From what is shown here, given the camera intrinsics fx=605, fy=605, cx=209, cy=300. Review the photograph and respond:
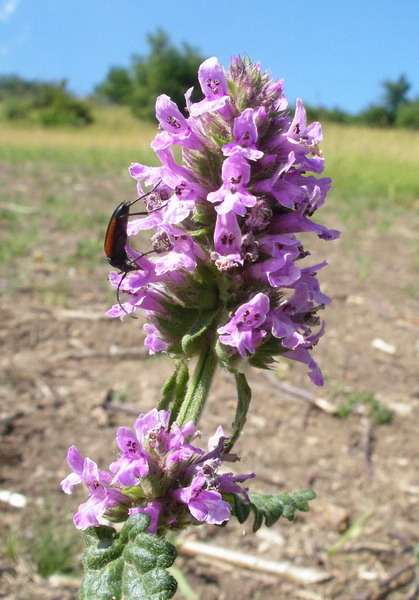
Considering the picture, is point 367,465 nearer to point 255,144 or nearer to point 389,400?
point 389,400

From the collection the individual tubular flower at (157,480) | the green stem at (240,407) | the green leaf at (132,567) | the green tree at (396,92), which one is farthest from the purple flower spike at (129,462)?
the green tree at (396,92)

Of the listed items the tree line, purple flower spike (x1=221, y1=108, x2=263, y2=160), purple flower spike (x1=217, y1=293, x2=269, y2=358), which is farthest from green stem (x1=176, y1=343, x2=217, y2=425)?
the tree line

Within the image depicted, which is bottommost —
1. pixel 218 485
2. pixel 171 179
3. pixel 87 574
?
pixel 87 574

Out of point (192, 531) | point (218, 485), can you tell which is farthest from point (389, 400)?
point (218, 485)

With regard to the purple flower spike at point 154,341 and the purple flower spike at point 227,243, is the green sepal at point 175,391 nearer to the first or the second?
the purple flower spike at point 154,341

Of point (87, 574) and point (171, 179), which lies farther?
point (171, 179)

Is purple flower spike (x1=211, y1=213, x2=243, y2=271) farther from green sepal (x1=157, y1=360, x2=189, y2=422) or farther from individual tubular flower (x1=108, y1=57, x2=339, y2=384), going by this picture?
green sepal (x1=157, y1=360, x2=189, y2=422)

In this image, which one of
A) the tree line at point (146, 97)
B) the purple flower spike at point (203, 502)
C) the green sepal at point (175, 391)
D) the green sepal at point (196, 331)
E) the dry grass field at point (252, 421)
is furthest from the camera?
the tree line at point (146, 97)

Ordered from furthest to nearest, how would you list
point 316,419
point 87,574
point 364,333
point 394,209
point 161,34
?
1. point 161,34
2. point 394,209
3. point 364,333
4. point 316,419
5. point 87,574
